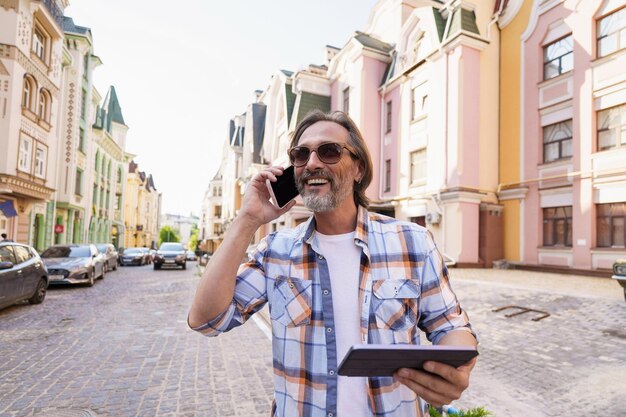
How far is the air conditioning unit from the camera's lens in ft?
56.6

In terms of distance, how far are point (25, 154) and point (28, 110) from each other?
2.10 meters

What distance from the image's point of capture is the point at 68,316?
8.80 meters

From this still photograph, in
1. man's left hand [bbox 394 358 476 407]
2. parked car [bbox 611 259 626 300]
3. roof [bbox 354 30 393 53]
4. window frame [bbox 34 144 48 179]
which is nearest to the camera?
man's left hand [bbox 394 358 476 407]

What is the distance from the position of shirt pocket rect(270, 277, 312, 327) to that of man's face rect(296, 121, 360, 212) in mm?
368

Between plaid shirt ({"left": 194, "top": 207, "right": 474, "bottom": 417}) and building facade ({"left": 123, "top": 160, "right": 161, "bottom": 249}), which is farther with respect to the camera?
building facade ({"left": 123, "top": 160, "right": 161, "bottom": 249})

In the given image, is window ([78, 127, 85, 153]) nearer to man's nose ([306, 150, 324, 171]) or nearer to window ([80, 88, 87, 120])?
window ([80, 88, 87, 120])

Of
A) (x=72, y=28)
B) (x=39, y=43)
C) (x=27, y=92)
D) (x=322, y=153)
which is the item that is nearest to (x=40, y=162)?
(x=27, y=92)

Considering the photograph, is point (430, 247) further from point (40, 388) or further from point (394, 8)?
point (394, 8)

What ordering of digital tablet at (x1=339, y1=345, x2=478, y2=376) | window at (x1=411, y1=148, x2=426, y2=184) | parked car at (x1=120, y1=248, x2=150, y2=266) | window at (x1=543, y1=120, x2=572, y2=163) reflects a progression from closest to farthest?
digital tablet at (x1=339, y1=345, x2=478, y2=376) → window at (x1=543, y1=120, x2=572, y2=163) → window at (x1=411, y1=148, x2=426, y2=184) → parked car at (x1=120, y1=248, x2=150, y2=266)

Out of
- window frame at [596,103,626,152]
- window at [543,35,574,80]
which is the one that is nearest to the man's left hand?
window frame at [596,103,626,152]

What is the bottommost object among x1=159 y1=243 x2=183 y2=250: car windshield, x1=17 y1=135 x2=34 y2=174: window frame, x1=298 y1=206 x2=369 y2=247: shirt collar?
x1=159 y1=243 x2=183 y2=250: car windshield

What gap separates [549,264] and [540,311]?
8.45 meters

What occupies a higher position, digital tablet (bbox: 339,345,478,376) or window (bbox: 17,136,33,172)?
window (bbox: 17,136,33,172)

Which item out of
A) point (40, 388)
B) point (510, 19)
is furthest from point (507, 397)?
point (510, 19)
